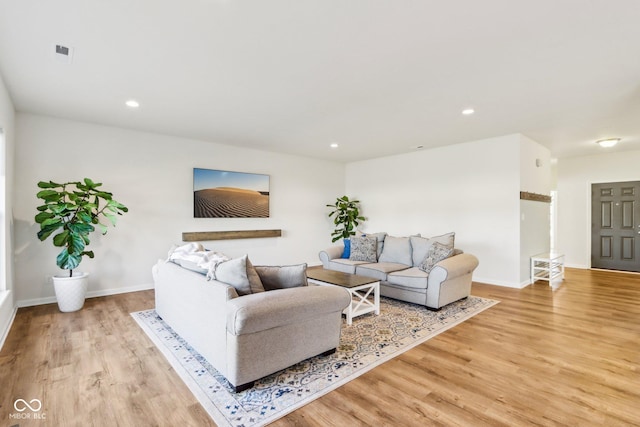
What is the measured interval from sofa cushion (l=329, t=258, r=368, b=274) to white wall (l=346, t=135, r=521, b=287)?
2092mm

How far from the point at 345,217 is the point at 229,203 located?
274 cm

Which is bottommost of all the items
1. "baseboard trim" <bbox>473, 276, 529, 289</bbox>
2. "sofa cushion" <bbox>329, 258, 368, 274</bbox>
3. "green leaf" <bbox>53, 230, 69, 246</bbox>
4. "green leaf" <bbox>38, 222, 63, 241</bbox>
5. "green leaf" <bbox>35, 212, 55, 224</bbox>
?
"baseboard trim" <bbox>473, 276, 529, 289</bbox>

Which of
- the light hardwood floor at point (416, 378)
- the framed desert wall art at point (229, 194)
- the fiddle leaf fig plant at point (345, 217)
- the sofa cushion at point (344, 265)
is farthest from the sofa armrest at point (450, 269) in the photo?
the framed desert wall art at point (229, 194)

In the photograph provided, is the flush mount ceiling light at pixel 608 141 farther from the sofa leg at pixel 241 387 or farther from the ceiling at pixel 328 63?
the sofa leg at pixel 241 387

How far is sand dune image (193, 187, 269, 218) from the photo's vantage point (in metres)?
5.49

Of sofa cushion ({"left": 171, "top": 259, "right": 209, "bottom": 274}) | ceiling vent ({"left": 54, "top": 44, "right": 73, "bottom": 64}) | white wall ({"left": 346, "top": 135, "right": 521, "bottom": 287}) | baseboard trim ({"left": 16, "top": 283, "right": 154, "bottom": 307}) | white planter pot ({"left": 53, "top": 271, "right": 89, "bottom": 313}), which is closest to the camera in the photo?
ceiling vent ({"left": 54, "top": 44, "right": 73, "bottom": 64})

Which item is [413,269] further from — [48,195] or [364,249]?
[48,195]

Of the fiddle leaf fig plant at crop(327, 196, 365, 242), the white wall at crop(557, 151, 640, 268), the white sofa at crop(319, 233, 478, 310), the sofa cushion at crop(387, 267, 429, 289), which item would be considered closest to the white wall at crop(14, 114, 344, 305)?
the fiddle leaf fig plant at crop(327, 196, 365, 242)

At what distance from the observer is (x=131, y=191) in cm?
482

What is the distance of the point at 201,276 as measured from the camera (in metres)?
2.63

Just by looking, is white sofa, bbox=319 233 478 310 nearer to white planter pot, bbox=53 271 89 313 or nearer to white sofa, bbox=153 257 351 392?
white sofa, bbox=153 257 351 392

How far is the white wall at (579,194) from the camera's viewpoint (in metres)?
6.55

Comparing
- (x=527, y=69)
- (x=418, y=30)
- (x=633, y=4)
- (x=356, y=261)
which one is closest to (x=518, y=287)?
(x=356, y=261)

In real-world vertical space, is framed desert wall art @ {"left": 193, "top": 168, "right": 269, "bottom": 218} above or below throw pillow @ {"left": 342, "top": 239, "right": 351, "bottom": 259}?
above
